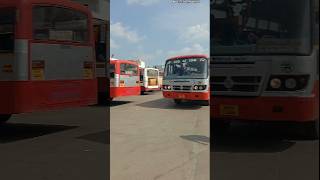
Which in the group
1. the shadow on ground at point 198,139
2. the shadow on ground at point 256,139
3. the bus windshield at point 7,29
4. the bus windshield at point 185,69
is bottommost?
the shadow on ground at point 198,139

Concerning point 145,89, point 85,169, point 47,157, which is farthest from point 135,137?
point 145,89

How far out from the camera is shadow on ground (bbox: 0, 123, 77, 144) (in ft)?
30.1

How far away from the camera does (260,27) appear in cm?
655

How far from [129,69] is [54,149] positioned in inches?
472

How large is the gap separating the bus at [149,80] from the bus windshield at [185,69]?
11.0m

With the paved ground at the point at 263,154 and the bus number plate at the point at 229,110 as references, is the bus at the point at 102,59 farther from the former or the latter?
the bus number plate at the point at 229,110

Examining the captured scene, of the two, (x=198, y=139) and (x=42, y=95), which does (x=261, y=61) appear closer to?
(x=198, y=139)

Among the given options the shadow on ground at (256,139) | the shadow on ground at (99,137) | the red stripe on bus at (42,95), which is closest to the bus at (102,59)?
the red stripe on bus at (42,95)

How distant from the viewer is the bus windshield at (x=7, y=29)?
336 inches

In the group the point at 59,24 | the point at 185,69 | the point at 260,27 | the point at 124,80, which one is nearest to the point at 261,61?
the point at 260,27

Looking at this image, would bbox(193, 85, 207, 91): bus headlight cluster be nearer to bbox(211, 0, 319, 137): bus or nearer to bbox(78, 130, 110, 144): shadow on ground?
bbox(78, 130, 110, 144): shadow on ground

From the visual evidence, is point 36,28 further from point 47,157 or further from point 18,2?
point 47,157

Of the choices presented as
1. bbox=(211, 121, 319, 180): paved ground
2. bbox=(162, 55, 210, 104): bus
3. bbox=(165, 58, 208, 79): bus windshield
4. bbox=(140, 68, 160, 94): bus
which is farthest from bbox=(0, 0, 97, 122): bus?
bbox=(140, 68, 160, 94): bus

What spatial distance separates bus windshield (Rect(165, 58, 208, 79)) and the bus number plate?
8.25m
